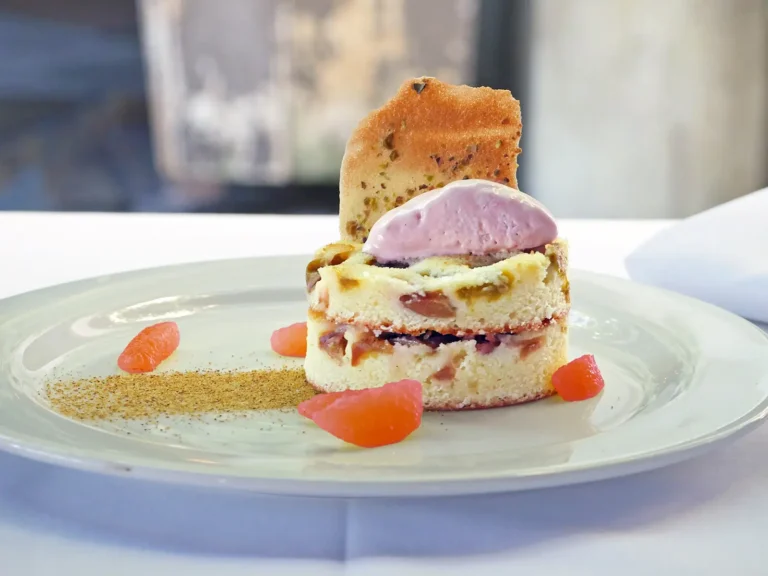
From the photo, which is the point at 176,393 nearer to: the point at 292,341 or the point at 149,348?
the point at 149,348

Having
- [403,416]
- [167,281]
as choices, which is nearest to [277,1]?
[167,281]

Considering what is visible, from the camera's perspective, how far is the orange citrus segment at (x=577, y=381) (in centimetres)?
173

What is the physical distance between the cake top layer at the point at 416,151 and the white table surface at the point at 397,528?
34.2 inches

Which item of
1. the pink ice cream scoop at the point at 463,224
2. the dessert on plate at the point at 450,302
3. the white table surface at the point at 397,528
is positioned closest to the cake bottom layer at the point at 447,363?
the dessert on plate at the point at 450,302

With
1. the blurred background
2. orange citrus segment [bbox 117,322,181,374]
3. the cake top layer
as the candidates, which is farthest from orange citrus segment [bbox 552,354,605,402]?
the blurred background

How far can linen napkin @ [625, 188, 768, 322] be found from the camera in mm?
2109

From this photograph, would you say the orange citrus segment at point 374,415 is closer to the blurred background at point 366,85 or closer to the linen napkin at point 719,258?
the linen napkin at point 719,258

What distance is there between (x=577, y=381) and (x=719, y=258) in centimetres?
67

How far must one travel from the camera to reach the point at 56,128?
602cm

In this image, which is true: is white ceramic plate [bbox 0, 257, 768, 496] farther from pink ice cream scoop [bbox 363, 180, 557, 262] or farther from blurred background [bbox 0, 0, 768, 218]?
blurred background [bbox 0, 0, 768, 218]

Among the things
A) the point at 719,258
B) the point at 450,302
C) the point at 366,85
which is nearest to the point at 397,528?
the point at 450,302

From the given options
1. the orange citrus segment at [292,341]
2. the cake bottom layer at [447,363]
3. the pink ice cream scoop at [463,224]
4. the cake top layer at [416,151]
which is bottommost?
the orange citrus segment at [292,341]

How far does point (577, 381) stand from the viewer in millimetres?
1735

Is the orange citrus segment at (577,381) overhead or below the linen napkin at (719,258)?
below
